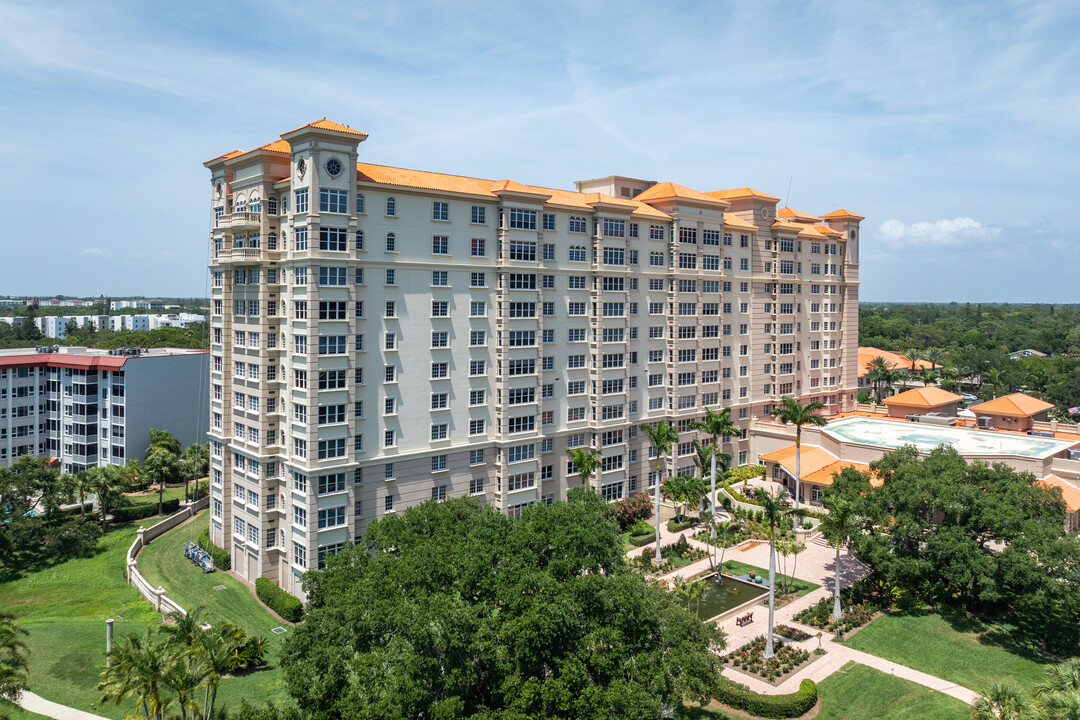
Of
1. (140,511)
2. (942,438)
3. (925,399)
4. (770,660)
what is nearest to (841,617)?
(770,660)

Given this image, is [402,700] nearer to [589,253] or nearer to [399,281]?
[399,281]

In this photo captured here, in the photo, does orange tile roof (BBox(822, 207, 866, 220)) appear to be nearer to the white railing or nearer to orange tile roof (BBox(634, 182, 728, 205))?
orange tile roof (BBox(634, 182, 728, 205))

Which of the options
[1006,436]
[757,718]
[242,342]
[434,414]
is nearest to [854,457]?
[1006,436]

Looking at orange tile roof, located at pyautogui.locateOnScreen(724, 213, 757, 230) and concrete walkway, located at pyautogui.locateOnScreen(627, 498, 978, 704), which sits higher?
orange tile roof, located at pyautogui.locateOnScreen(724, 213, 757, 230)

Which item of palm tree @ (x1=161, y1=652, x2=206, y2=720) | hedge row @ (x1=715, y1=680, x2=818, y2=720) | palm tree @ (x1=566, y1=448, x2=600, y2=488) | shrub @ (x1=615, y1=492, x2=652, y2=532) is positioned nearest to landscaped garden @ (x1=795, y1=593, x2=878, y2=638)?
hedge row @ (x1=715, y1=680, x2=818, y2=720)

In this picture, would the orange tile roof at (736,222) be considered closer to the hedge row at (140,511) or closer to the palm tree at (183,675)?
the palm tree at (183,675)

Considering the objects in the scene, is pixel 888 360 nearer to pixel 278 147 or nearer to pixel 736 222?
pixel 736 222
